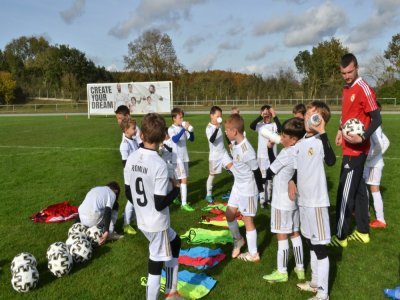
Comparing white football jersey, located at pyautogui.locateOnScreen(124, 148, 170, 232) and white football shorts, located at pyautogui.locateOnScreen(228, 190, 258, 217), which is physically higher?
white football jersey, located at pyautogui.locateOnScreen(124, 148, 170, 232)

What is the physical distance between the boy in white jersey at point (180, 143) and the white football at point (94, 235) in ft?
7.79

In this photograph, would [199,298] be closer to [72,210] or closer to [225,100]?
[72,210]

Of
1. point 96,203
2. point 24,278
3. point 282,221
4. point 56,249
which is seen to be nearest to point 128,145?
point 96,203

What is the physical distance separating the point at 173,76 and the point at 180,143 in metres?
62.9

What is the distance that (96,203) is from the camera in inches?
253

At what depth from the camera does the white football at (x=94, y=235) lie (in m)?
6.11

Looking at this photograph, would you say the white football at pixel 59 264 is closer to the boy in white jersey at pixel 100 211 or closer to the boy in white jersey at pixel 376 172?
the boy in white jersey at pixel 100 211

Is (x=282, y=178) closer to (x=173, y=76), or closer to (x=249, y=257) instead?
(x=249, y=257)

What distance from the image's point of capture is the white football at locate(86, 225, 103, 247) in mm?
6113

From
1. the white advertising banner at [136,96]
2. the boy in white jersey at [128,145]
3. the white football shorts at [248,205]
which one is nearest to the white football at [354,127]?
the white football shorts at [248,205]

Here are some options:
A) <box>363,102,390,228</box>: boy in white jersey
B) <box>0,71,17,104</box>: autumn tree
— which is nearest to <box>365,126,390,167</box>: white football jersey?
<box>363,102,390,228</box>: boy in white jersey

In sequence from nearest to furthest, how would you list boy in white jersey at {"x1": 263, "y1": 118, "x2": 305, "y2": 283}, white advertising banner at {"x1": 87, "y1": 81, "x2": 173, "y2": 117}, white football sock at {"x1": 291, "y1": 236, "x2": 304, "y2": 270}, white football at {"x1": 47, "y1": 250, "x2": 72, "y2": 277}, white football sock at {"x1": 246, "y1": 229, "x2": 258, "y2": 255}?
boy in white jersey at {"x1": 263, "y1": 118, "x2": 305, "y2": 283}, white football sock at {"x1": 291, "y1": 236, "x2": 304, "y2": 270}, white football at {"x1": 47, "y1": 250, "x2": 72, "y2": 277}, white football sock at {"x1": 246, "y1": 229, "x2": 258, "y2": 255}, white advertising banner at {"x1": 87, "y1": 81, "x2": 173, "y2": 117}

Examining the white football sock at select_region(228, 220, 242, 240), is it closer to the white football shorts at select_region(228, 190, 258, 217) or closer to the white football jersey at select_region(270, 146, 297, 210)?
Answer: the white football shorts at select_region(228, 190, 258, 217)

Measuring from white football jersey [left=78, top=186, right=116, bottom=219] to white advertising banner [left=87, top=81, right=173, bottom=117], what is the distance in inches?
1215
